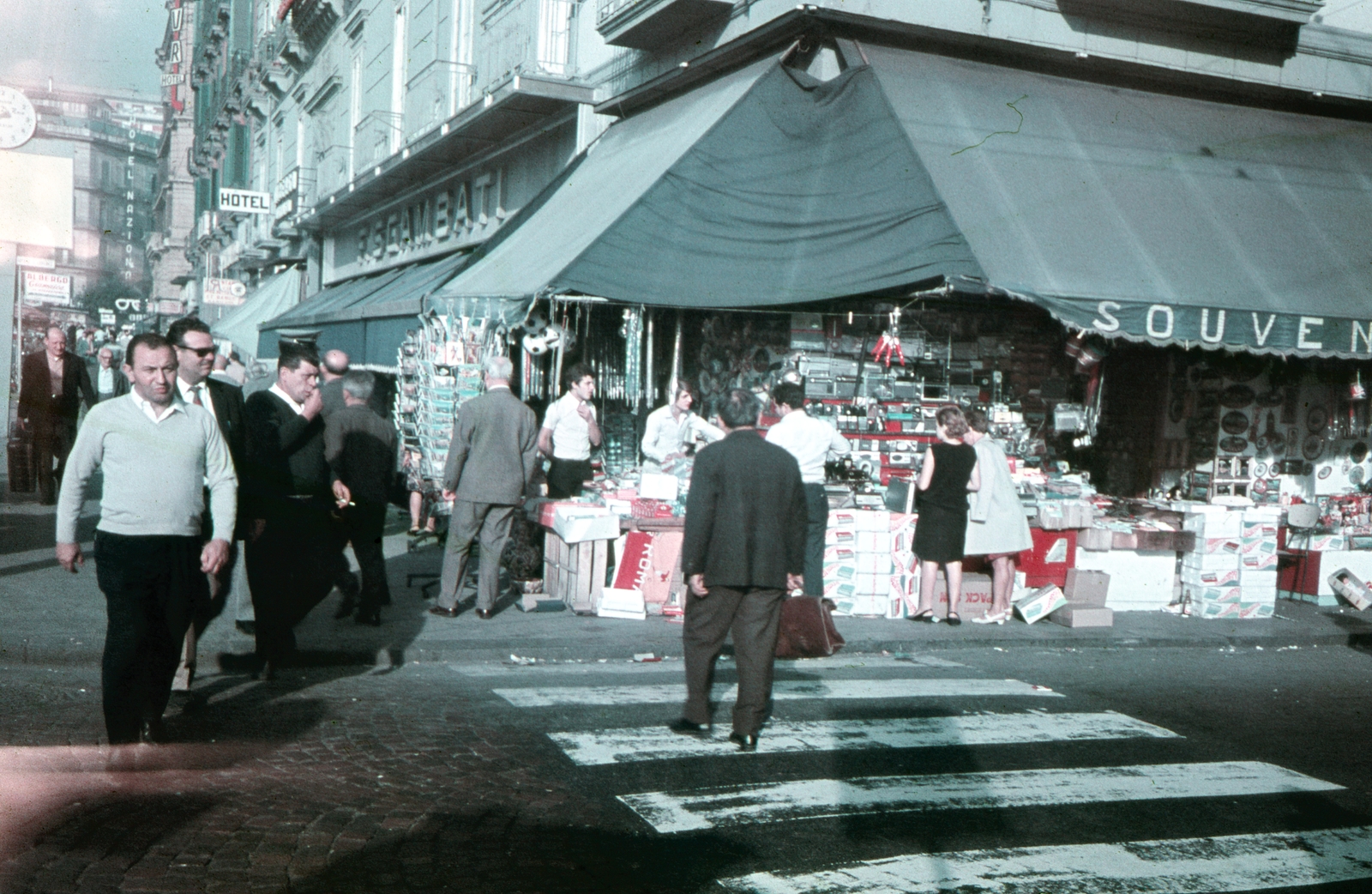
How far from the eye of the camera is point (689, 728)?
657 cm

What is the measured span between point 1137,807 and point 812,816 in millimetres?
1519

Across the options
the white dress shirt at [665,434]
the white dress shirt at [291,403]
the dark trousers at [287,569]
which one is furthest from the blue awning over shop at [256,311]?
the dark trousers at [287,569]

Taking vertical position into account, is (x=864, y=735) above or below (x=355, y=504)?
below

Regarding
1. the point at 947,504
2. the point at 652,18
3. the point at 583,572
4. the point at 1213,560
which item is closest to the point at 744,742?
the point at 583,572

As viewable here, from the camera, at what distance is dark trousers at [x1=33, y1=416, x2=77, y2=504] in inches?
586

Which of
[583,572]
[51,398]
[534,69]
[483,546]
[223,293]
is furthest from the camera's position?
[223,293]

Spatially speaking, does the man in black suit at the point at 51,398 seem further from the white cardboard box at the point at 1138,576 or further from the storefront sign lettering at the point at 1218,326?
the white cardboard box at the point at 1138,576

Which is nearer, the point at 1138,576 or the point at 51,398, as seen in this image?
the point at 1138,576

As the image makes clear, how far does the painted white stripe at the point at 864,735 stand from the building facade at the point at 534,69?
7125mm

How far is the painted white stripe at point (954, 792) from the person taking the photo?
5.23 meters

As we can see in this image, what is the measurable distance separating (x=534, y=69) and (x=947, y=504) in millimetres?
8638

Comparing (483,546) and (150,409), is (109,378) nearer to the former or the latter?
(483,546)

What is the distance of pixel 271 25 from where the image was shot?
32.6 m

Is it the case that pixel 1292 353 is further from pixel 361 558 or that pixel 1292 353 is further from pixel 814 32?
pixel 361 558
